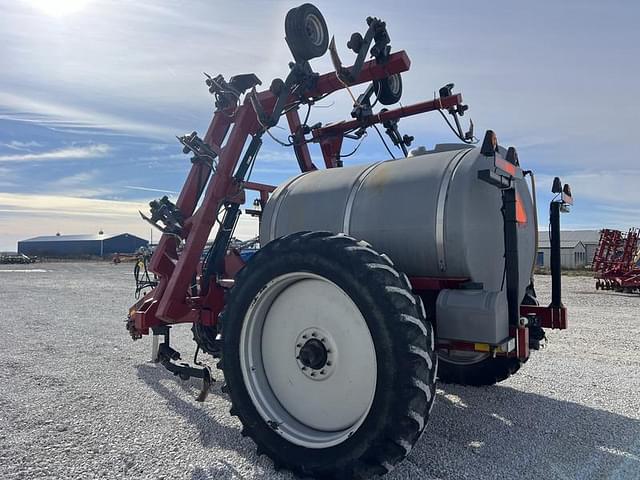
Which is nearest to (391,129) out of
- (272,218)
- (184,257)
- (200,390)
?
(272,218)

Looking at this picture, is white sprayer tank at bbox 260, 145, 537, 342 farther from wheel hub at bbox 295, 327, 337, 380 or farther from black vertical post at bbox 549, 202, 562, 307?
wheel hub at bbox 295, 327, 337, 380

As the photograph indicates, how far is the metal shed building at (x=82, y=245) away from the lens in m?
80.9

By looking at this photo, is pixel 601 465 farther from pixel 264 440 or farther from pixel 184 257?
pixel 184 257

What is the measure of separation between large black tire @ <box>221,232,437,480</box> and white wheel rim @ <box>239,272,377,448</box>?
0.07 meters

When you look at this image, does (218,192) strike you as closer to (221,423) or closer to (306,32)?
(306,32)

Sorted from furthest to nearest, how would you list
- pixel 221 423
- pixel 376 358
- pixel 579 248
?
pixel 579 248, pixel 221 423, pixel 376 358

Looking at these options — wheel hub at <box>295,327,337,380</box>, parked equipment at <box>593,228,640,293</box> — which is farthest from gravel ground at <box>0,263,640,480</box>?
parked equipment at <box>593,228,640,293</box>

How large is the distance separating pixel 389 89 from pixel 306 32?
3.55 feet

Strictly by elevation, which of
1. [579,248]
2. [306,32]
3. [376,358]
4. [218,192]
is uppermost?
[306,32]

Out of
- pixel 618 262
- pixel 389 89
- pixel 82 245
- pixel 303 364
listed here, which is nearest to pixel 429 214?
pixel 303 364

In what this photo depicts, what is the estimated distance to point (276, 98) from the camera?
4938mm

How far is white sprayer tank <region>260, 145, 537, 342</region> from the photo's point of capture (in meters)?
3.53

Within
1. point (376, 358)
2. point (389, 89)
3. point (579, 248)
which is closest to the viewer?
point (376, 358)

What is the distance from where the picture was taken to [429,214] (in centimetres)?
359
